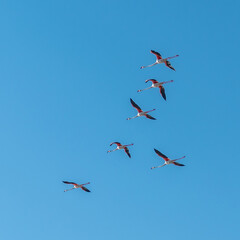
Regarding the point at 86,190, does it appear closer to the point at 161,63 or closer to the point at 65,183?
the point at 65,183

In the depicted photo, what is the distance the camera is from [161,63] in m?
102

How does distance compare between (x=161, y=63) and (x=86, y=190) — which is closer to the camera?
(x=161, y=63)

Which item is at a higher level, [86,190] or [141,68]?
[141,68]

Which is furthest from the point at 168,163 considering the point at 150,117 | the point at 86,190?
the point at 86,190

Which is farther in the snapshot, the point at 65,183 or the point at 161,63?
the point at 65,183

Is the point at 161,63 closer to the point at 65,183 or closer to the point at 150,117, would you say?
the point at 150,117

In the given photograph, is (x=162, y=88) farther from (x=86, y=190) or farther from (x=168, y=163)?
(x=86, y=190)

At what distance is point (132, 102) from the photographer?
106625 mm

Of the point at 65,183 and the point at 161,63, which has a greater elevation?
the point at 161,63

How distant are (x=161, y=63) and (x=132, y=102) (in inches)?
324

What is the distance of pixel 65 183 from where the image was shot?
109 metres

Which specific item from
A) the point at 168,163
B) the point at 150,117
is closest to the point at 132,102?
the point at 150,117

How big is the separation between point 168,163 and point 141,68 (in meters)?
13.9

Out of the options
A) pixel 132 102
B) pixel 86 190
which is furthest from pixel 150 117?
pixel 86 190
